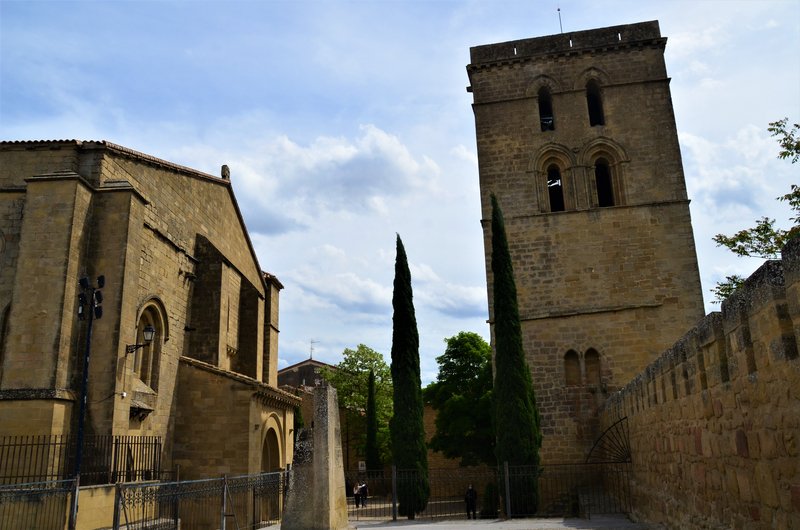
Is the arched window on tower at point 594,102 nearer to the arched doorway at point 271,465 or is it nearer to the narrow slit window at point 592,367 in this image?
the narrow slit window at point 592,367

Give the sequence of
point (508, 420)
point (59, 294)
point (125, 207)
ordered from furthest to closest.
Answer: point (508, 420) < point (125, 207) < point (59, 294)

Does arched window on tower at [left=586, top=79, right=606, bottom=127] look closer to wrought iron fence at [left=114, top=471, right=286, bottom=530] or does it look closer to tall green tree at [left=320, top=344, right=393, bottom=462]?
wrought iron fence at [left=114, top=471, right=286, bottom=530]

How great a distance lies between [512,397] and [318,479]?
34.8 ft

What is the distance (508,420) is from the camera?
58.0ft

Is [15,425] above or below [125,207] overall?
below

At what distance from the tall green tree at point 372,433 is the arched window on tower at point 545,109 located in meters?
20.0

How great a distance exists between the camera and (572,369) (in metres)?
20.8

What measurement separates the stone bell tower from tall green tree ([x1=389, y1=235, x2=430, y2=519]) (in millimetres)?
2959

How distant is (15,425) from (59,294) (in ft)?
8.97

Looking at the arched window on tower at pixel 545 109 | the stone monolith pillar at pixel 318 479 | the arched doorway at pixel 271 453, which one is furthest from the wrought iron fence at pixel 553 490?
the arched window on tower at pixel 545 109

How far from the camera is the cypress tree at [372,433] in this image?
37062 millimetres

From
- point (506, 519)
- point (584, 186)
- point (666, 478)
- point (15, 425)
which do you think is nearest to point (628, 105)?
point (584, 186)

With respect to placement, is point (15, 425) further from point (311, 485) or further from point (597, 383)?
point (597, 383)

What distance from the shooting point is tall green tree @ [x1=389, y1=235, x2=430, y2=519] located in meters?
19.2
